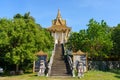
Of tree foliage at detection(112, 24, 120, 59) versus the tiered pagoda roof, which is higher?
the tiered pagoda roof

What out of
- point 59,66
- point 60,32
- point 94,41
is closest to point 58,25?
point 60,32

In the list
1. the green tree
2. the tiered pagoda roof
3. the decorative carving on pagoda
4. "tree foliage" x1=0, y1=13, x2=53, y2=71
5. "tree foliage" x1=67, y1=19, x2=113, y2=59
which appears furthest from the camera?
the tiered pagoda roof

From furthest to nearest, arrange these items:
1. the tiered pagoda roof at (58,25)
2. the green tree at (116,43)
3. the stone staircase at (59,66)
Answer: the tiered pagoda roof at (58,25) < the green tree at (116,43) < the stone staircase at (59,66)

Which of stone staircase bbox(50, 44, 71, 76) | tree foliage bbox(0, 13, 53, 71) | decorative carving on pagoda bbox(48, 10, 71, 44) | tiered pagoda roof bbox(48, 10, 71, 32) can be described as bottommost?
stone staircase bbox(50, 44, 71, 76)

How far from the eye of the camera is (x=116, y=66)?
3938 cm

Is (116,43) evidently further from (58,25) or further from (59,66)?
(58,25)

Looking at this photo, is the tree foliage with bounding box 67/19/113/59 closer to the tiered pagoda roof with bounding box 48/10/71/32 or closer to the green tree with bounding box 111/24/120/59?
the green tree with bounding box 111/24/120/59

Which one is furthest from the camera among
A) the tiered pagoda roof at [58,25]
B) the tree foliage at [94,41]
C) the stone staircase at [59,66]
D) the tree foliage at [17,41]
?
the tiered pagoda roof at [58,25]

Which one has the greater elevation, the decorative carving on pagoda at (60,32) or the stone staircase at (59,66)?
the decorative carving on pagoda at (60,32)

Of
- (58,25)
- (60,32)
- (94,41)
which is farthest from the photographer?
(58,25)

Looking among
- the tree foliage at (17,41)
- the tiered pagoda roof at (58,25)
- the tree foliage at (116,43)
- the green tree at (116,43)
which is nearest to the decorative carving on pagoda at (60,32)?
the tiered pagoda roof at (58,25)

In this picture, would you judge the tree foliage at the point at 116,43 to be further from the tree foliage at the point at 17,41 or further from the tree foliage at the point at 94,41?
the tree foliage at the point at 17,41

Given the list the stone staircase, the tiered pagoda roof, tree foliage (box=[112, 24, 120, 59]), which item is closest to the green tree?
tree foliage (box=[112, 24, 120, 59])

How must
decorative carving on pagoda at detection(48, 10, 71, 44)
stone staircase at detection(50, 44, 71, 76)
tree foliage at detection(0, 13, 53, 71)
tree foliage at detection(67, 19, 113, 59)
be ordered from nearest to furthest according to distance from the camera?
1. stone staircase at detection(50, 44, 71, 76)
2. tree foliage at detection(0, 13, 53, 71)
3. tree foliage at detection(67, 19, 113, 59)
4. decorative carving on pagoda at detection(48, 10, 71, 44)
